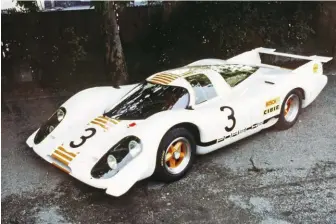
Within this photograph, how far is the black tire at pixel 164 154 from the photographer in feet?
13.3

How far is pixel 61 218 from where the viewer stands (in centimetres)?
379

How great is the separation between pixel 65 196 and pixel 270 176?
215cm

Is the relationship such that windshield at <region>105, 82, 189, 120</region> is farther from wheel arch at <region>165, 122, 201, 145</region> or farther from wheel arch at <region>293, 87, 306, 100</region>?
wheel arch at <region>293, 87, 306, 100</region>

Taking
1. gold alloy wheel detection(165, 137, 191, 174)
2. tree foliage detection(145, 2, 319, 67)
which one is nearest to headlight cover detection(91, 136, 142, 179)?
gold alloy wheel detection(165, 137, 191, 174)

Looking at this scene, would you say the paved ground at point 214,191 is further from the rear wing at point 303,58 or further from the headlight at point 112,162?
the rear wing at point 303,58

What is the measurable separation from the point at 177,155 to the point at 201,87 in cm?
90

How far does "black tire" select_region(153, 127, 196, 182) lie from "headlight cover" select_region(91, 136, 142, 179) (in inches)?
9.6

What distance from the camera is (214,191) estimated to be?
4.15m

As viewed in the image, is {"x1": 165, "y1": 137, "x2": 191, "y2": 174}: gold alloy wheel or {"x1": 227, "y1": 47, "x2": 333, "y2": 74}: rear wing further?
{"x1": 227, "y1": 47, "x2": 333, "y2": 74}: rear wing

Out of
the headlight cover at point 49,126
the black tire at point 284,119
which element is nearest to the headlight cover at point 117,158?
the headlight cover at point 49,126

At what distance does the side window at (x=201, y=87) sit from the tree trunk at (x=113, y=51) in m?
2.40

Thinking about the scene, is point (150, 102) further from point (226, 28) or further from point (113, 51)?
point (226, 28)

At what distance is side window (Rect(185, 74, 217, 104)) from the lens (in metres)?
4.67

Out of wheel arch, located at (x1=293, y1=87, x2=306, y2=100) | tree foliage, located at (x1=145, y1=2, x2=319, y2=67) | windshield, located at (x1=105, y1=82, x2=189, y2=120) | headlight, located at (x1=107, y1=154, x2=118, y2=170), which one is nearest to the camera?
headlight, located at (x1=107, y1=154, x2=118, y2=170)
